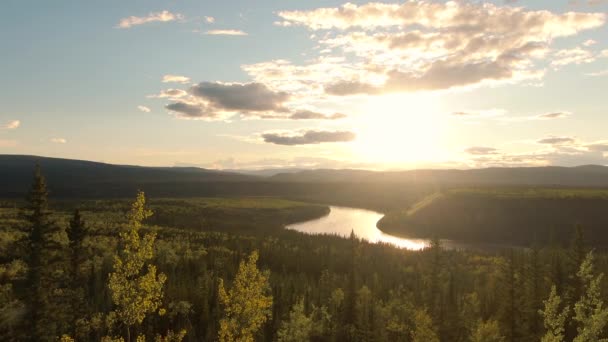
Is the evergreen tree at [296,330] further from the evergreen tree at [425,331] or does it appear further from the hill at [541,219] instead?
the hill at [541,219]

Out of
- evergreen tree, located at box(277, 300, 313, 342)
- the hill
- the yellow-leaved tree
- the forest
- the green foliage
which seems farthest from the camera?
the hill

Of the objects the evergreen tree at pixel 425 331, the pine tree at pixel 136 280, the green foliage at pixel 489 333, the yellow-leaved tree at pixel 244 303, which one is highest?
the pine tree at pixel 136 280

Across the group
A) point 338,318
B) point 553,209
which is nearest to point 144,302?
point 338,318

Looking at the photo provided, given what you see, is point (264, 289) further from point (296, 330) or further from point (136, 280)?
point (136, 280)

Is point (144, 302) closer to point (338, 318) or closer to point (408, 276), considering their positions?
point (338, 318)

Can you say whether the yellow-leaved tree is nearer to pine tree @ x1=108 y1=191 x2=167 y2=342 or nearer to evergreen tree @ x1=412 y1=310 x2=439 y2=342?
pine tree @ x1=108 y1=191 x2=167 y2=342

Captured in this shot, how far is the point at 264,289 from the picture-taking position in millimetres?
85812

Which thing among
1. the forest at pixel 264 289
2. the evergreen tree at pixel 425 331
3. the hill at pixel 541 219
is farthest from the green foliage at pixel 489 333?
the hill at pixel 541 219

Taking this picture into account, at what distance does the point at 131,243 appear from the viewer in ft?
77.8

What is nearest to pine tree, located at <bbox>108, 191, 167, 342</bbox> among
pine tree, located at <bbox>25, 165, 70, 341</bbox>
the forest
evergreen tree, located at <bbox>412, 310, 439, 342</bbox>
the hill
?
the forest

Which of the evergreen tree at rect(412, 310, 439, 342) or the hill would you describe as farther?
the hill

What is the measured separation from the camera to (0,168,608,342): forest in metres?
31.4

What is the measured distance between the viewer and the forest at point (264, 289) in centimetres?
3144

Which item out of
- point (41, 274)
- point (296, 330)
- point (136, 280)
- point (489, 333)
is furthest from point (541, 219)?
point (136, 280)
